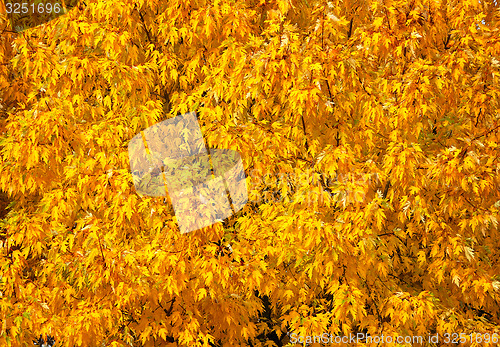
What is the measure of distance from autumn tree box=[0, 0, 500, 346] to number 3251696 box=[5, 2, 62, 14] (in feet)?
1.62

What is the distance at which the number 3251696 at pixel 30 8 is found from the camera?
7.68 meters

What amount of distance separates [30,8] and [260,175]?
4.55 meters

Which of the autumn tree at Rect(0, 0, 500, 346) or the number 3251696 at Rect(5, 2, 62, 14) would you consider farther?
the number 3251696 at Rect(5, 2, 62, 14)

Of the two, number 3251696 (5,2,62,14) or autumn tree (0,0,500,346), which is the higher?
number 3251696 (5,2,62,14)

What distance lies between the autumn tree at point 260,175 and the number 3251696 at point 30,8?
49 centimetres

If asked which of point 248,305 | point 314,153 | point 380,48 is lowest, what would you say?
point 248,305

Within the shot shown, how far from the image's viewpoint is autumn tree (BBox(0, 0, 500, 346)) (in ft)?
19.8

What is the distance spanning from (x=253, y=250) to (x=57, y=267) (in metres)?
2.46

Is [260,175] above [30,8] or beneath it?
beneath

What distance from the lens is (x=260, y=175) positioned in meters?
6.63

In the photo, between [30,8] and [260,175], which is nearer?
[260,175]

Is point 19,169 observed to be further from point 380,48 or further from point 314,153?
point 380,48

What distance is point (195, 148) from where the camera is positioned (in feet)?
22.6

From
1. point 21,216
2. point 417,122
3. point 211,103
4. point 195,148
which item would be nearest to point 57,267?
point 21,216
